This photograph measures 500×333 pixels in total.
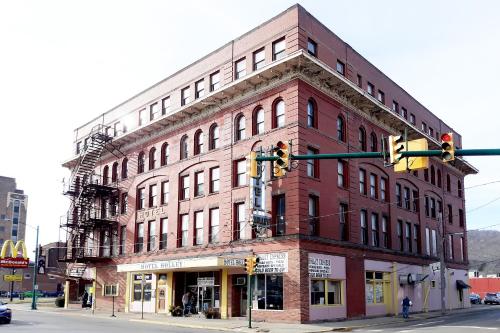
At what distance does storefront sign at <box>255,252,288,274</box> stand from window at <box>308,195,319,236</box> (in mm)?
2567

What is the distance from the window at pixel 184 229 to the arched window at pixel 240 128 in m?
7.76

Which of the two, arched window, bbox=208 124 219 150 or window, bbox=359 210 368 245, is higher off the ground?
arched window, bbox=208 124 219 150

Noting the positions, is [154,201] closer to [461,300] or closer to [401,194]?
[401,194]

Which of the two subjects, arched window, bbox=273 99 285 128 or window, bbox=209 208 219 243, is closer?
arched window, bbox=273 99 285 128

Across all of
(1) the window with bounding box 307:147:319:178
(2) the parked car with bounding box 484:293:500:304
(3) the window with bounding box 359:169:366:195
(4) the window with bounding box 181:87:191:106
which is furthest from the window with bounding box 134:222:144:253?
(2) the parked car with bounding box 484:293:500:304

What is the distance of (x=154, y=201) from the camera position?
4388 centimetres

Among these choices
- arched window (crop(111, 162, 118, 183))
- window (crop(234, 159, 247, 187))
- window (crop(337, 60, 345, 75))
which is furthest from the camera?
arched window (crop(111, 162, 118, 183))

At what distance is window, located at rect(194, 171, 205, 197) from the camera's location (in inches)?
1540

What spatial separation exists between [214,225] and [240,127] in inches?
280

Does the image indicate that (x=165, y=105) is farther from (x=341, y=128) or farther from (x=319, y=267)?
(x=319, y=267)

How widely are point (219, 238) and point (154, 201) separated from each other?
9.75 m

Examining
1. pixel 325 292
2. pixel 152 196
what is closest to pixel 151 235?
pixel 152 196

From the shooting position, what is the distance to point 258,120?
35594mm

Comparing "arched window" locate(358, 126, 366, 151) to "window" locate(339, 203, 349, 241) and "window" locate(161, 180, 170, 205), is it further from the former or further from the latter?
"window" locate(161, 180, 170, 205)
